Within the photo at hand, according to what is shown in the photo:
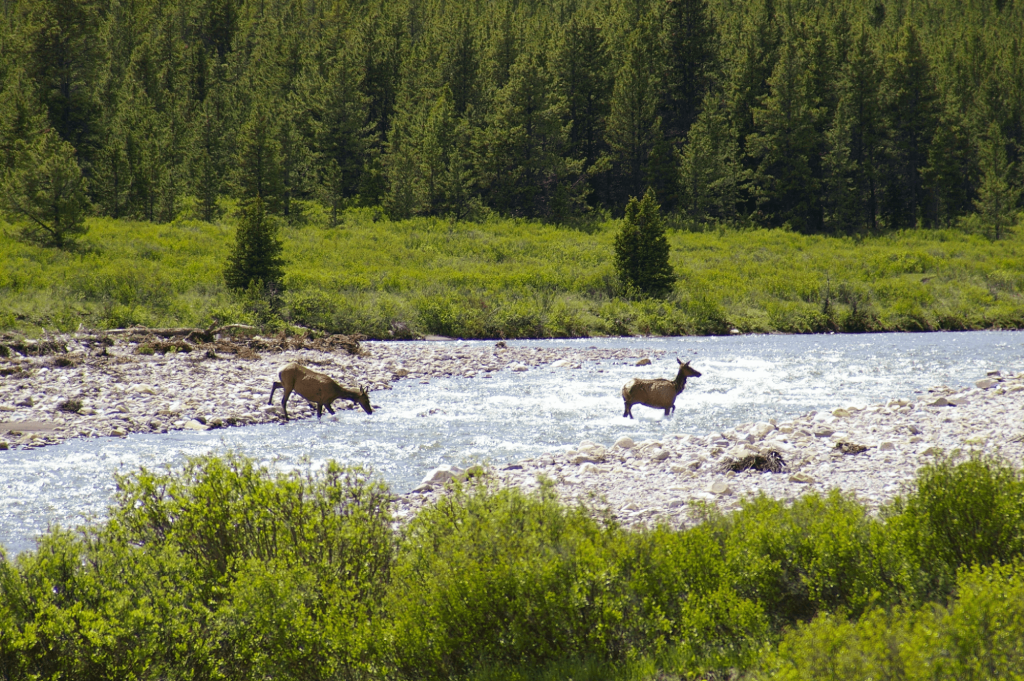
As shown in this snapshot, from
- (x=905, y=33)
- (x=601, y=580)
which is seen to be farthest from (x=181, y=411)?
(x=905, y=33)

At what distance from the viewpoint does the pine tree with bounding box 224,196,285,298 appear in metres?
29.9

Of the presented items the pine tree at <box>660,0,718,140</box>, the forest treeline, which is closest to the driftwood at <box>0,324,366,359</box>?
the forest treeline

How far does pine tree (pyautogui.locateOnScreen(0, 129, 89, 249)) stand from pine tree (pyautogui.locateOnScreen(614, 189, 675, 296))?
1113 inches

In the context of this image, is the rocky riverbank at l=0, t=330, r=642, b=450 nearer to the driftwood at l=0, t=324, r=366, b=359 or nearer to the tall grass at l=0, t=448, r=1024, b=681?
the driftwood at l=0, t=324, r=366, b=359

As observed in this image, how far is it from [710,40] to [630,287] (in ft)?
158

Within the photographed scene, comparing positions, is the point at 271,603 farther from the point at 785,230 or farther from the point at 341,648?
the point at 785,230

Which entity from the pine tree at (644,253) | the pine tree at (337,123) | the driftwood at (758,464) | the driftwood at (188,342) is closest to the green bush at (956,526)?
the driftwood at (758,464)

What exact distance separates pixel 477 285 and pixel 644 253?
9.50 meters

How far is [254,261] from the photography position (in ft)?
98.7

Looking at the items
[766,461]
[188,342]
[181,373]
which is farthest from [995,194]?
[181,373]

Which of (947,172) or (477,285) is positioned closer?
(477,285)

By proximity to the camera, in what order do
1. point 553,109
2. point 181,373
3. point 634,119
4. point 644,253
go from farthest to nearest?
point 634,119 < point 553,109 < point 644,253 < point 181,373

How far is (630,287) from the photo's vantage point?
127ft

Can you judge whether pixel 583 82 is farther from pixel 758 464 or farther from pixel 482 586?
pixel 482 586
